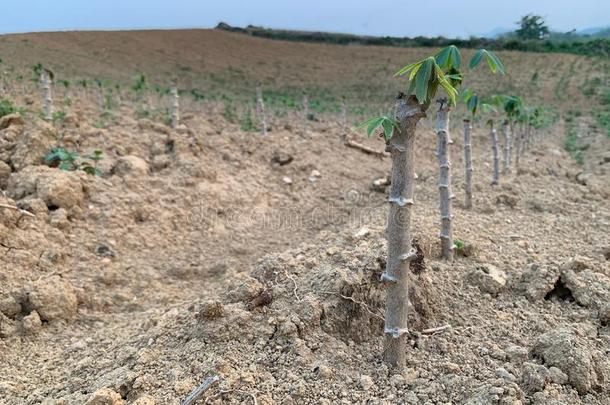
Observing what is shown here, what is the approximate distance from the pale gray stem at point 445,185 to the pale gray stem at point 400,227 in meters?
1.36

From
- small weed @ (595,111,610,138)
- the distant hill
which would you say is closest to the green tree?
the distant hill

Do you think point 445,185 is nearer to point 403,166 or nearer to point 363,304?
point 363,304

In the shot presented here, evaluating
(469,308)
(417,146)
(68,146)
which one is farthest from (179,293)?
(417,146)

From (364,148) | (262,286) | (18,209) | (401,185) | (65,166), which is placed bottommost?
(262,286)

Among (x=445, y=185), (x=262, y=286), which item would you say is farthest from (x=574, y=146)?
(x=262, y=286)

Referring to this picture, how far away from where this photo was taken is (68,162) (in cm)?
557

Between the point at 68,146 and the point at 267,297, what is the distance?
4.22m

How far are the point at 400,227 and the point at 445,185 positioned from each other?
1.72 meters

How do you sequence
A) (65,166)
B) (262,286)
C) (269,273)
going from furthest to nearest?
1. (65,166)
2. (269,273)
3. (262,286)

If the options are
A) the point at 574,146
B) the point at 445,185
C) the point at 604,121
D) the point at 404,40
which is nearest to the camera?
the point at 445,185

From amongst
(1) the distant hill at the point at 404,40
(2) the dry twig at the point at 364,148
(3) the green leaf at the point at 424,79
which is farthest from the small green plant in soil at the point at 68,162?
(1) the distant hill at the point at 404,40

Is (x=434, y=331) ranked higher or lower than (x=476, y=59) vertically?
lower

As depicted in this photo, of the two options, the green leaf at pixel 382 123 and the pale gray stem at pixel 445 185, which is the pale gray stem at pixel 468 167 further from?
the green leaf at pixel 382 123

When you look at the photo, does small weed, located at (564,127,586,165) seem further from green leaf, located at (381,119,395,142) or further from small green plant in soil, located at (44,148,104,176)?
green leaf, located at (381,119,395,142)
